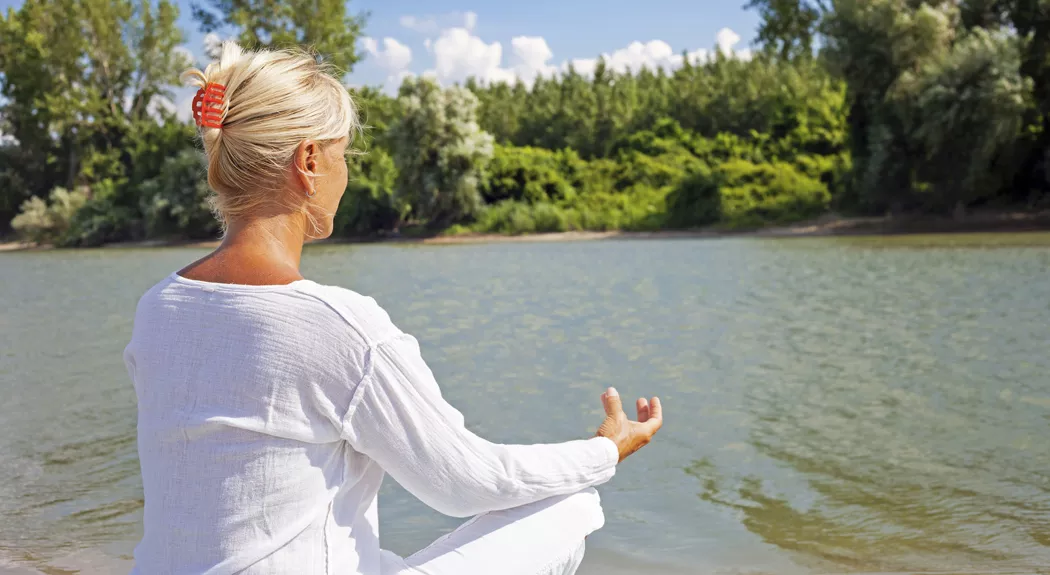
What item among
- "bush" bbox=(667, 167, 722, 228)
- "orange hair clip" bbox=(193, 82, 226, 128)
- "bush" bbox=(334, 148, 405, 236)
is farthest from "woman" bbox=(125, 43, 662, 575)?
"bush" bbox=(334, 148, 405, 236)

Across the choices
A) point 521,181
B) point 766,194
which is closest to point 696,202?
point 766,194

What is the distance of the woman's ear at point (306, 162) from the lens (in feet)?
4.89

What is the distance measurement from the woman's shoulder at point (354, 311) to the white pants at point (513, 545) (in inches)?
18.0

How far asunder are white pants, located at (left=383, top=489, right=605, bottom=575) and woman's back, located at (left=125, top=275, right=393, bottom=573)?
0.78ft

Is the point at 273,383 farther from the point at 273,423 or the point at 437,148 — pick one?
the point at 437,148

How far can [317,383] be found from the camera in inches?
55.6

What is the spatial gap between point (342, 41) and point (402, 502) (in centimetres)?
4365

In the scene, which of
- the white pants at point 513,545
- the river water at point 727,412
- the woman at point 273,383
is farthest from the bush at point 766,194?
the woman at point 273,383

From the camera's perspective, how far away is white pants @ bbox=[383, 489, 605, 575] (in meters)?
1.70

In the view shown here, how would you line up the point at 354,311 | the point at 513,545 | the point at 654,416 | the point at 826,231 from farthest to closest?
the point at 826,231 → the point at 654,416 → the point at 513,545 → the point at 354,311

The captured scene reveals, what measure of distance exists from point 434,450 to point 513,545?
12.8 inches

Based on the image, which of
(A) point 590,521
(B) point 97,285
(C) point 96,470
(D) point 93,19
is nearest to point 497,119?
(D) point 93,19

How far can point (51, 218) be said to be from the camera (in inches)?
1693

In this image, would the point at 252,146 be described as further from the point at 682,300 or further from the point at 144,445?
the point at 682,300
